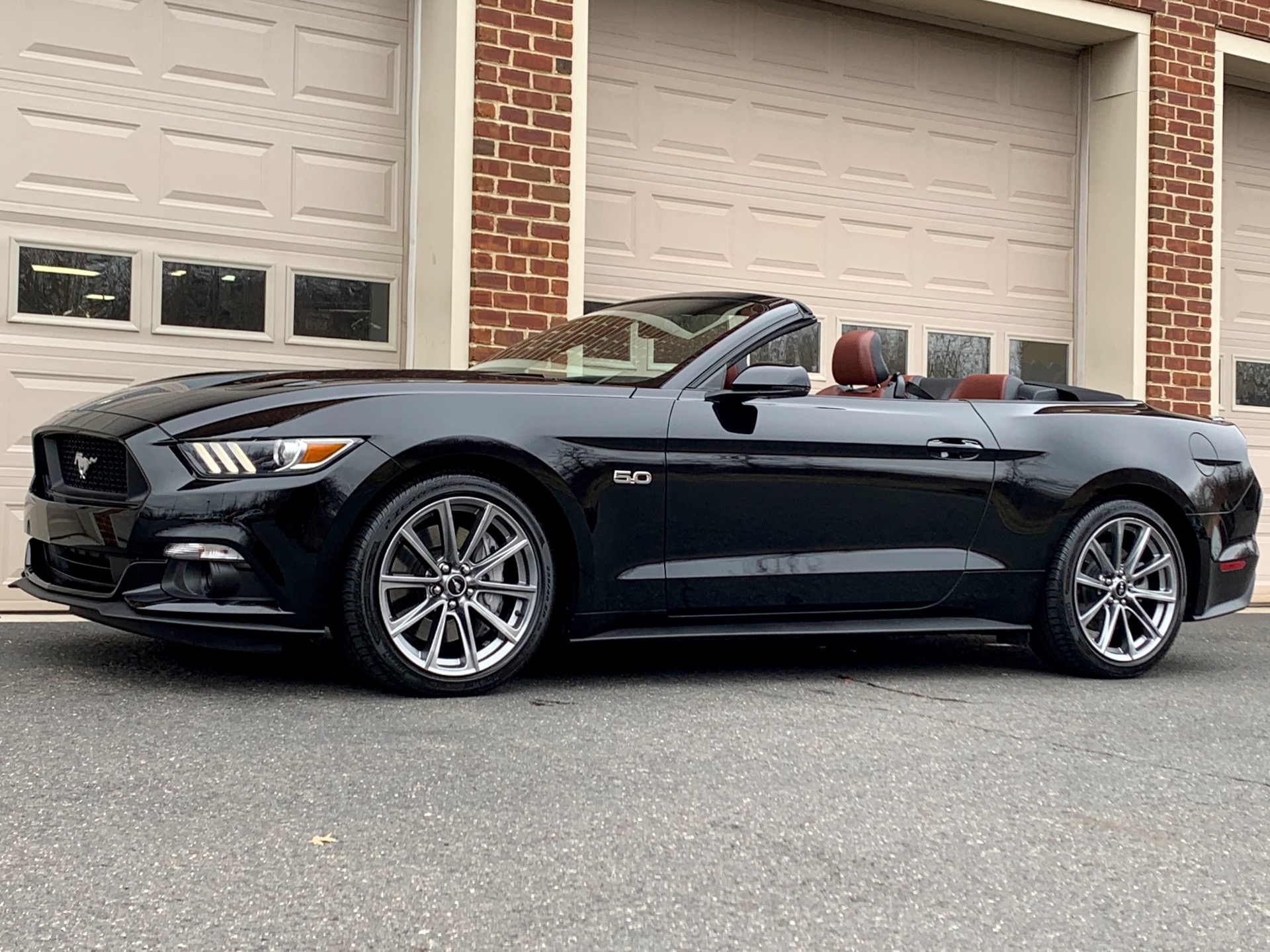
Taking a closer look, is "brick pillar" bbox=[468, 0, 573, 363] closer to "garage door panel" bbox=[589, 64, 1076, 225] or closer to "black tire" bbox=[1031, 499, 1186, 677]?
"garage door panel" bbox=[589, 64, 1076, 225]

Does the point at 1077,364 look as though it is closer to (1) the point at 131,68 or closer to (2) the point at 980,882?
(1) the point at 131,68

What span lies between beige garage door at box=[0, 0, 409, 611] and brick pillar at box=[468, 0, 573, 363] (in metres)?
0.58

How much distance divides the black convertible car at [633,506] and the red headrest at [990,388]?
14 mm

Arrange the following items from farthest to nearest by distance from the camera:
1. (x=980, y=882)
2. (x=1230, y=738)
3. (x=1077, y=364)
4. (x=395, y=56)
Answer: (x=1077, y=364), (x=395, y=56), (x=1230, y=738), (x=980, y=882)

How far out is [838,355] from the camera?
5.93 meters

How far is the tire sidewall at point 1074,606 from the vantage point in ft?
18.7

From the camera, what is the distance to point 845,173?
9891 mm

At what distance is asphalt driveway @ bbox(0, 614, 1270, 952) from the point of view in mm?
2650

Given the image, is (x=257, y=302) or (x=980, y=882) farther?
(x=257, y=302)

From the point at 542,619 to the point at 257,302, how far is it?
393 cm

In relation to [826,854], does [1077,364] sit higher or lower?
higher

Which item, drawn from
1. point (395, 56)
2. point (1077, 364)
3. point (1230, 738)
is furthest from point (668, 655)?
point (1077, 364)

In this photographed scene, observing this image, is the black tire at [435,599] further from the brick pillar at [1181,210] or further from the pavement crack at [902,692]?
the brick pillar at [1181,210]

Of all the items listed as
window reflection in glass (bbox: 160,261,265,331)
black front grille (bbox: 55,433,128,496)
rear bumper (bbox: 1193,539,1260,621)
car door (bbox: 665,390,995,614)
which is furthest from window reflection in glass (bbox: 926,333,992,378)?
black front grille (bbox: 55,433,128,496)
